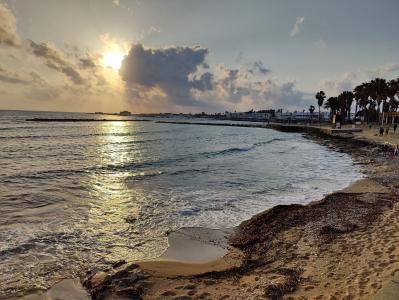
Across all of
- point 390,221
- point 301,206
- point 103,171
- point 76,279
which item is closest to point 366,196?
point 301,206

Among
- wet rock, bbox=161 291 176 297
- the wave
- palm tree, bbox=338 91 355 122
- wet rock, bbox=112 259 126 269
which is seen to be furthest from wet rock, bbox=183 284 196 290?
palm tree, bbox=338 91 355 122

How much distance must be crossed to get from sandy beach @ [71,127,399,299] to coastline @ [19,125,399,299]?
0.02 meters

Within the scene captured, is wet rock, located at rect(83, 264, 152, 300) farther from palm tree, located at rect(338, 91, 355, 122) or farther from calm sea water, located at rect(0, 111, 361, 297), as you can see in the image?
palm tree, located at rect(338, 91, 355, 122)

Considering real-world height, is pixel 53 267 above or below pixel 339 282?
below

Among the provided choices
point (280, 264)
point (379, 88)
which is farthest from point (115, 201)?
point (379, 88)

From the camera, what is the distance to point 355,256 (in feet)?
24.2

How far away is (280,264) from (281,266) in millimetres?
133

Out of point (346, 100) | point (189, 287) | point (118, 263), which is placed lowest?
point (118, 263)

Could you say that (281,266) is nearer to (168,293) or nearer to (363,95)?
Result: (168,293)

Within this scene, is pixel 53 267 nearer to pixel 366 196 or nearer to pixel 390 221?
pixel 390 221

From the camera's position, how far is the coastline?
19.9ft

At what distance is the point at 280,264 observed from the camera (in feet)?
24.2

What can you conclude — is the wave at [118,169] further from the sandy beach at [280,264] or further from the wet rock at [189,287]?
the wet rock at [189,287]

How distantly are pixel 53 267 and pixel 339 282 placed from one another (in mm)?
6326
